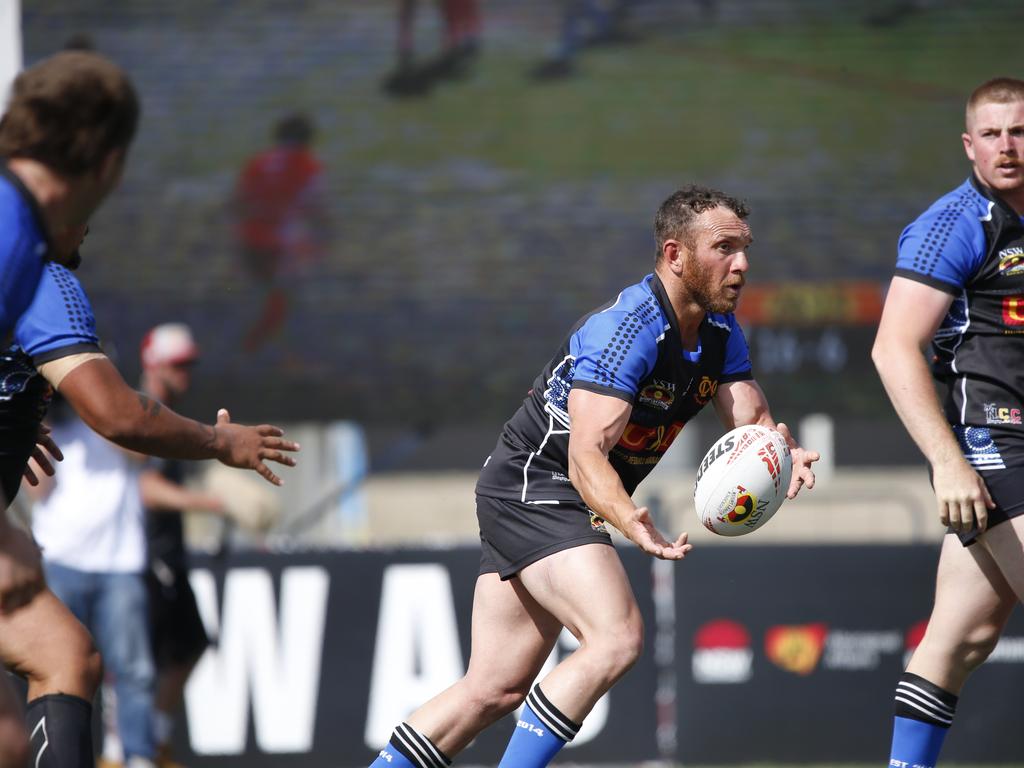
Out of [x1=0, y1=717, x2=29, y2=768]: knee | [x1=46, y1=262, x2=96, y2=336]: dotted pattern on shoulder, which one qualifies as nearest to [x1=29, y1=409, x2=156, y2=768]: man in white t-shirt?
[x1=46, y1=262, x2=96, y2=336]: dotted pattern on shoulder

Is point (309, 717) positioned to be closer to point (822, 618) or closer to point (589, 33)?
point (822, 618)

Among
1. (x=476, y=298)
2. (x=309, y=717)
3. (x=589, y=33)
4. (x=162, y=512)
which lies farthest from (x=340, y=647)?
(x=589, y=33)

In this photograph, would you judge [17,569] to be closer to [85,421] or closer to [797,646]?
[85,421]

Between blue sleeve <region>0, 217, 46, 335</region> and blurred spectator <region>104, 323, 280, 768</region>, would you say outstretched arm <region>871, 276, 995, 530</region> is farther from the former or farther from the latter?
blurred spectator <region>104, 323, 280, 768</region>

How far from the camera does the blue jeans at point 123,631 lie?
283 inches

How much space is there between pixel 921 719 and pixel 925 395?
1113 mm

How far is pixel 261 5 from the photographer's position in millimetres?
10812

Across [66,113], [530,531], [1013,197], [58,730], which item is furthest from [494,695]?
[1013,197]

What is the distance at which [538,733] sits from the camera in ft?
14.4

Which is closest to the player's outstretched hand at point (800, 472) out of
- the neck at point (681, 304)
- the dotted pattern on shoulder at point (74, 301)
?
the neck at point (681, 304)

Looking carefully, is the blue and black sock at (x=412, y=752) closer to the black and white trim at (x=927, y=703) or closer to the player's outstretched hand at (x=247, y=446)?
the player's outstretched hand at (x=247, y=446)

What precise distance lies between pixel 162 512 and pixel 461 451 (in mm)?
5094

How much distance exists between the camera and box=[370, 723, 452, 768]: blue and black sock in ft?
14.9

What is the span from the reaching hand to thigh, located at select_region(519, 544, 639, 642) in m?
1.07
